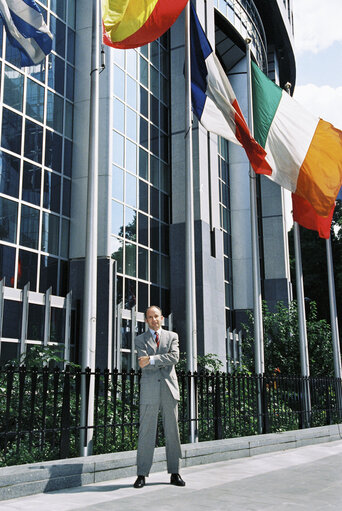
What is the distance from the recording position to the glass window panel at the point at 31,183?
16922mm

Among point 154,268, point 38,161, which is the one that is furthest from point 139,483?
point 154,268

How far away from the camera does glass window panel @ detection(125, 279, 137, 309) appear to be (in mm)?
19953

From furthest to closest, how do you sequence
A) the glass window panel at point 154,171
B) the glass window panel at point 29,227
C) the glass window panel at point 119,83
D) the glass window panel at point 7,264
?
the glass window panel at point 154,171 < the glass window panel at point 119,83 < the glass window panel at point 29,227 < the glass window panel at point 7,264

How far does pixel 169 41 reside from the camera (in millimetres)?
24922

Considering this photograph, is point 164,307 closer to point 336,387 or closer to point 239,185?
point 336,387

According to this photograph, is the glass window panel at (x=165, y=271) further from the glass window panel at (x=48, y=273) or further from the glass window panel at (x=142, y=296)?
the glass window panel at (x=48, y=273)

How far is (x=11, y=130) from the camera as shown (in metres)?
16.7

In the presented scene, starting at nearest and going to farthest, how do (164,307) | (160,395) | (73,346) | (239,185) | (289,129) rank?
(160,395) → (289,129) → (73,346) → (164,307) → (239,185)

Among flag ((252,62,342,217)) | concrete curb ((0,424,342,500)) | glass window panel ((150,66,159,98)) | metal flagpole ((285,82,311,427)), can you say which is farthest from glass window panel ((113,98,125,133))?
concrete curb ((0,424,342,500))

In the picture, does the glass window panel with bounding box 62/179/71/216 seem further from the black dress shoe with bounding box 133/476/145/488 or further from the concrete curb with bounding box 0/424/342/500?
the black dress shoe with bounding box 133/476/145/488

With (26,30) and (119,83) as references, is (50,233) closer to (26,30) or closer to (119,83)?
(119,83)

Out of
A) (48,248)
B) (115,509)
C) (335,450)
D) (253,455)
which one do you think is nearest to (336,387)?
(335,450)

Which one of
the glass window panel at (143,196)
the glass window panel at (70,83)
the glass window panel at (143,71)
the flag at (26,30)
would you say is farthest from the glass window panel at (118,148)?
the flag at (26,30)

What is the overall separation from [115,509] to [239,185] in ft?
91.1
